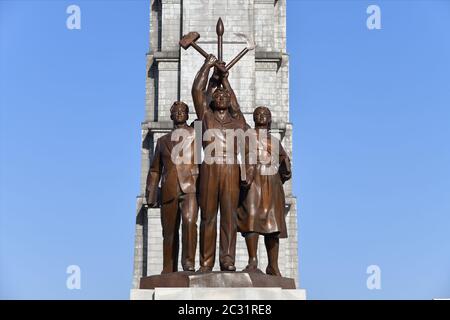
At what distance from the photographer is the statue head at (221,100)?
19000 mm

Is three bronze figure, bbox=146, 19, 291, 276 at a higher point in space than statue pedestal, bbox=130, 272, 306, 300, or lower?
higher

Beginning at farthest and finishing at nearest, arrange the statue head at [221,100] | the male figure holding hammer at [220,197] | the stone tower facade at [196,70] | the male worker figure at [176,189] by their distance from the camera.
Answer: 1. the stone tower facade at [196,70]
2. the statue head at [221,100]
3. the male worker figure at [176,189]
4. the male figure holding hammer at [220,197]

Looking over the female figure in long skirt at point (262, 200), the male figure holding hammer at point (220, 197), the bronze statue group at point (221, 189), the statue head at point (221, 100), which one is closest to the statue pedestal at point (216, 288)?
the bronze statue group at point (221, 189)

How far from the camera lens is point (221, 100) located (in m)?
19.0

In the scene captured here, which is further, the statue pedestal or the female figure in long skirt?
the female figure in long skirt

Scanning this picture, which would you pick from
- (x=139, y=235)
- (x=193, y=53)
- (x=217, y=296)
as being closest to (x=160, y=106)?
(x=193, y=53)

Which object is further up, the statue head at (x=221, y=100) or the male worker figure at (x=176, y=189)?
the statue head at (x=221, y=100)

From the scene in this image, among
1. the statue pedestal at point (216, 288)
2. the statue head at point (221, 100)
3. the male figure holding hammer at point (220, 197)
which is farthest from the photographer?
the statue head at point (221, 100)

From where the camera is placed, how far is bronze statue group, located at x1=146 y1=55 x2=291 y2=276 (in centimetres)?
1859

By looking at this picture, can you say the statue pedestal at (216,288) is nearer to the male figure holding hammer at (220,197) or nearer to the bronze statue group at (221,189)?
the bronze statue group at (221,189)

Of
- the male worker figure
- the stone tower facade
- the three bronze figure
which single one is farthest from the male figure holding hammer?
the stone tower facade

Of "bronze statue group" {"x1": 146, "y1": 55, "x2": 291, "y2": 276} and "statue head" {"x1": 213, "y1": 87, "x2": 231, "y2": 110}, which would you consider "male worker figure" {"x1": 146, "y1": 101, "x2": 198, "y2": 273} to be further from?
"statue head" {"x1": 213, "y1": 87, "x2": 231, "y2": 110}

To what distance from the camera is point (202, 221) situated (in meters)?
18.7
